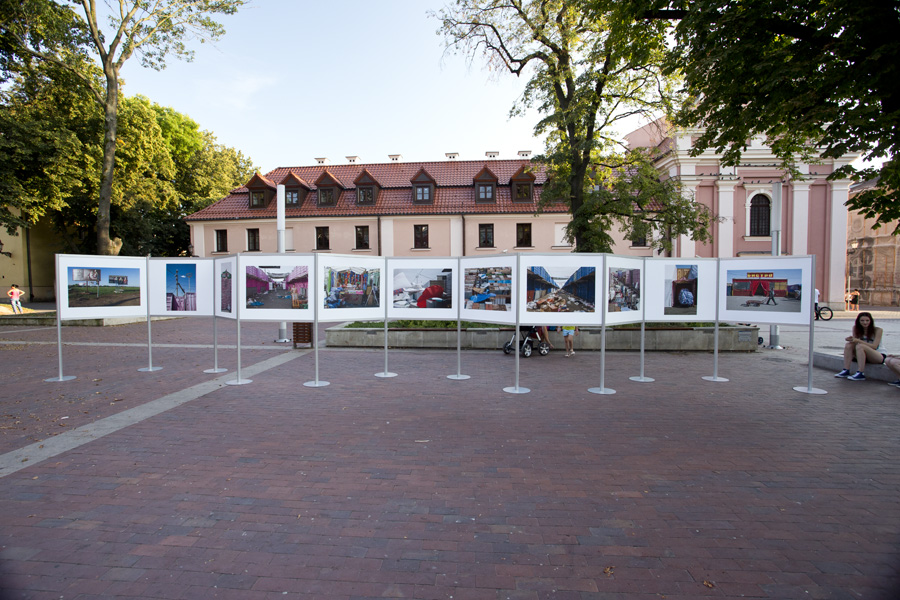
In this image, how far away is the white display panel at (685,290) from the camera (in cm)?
887

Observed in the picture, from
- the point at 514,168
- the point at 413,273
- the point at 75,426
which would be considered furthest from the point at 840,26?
the point at 514,168

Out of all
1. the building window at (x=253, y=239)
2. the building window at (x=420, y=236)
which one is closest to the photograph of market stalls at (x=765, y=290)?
the building window at (x=420, y=236)

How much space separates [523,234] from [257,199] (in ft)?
65.2

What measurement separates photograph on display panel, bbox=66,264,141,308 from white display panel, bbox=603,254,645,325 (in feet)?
31.9

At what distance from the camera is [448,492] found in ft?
13.1

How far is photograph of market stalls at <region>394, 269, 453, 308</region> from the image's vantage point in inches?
349

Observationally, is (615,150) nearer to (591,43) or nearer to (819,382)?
(591,43)

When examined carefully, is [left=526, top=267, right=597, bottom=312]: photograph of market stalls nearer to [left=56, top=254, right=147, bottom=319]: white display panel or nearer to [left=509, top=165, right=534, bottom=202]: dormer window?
[left=56, top=254, right=147, bottom=319]: white display panel

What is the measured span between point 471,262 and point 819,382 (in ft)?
23.0

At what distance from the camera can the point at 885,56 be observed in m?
5.44

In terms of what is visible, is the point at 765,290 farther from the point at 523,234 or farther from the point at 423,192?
the point at 423,192

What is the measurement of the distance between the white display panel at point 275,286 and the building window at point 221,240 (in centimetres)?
2852

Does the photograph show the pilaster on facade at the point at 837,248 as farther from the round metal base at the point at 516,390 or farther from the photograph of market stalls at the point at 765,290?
the round metal base at the point at 516,390

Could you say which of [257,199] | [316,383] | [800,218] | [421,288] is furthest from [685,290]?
[257,199]
